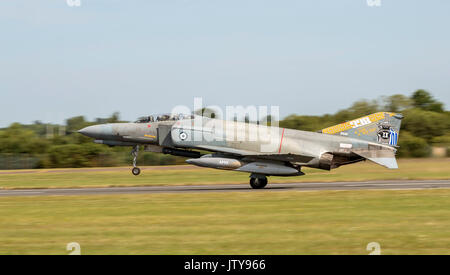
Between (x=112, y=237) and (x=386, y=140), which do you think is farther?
(x=386, y=140)

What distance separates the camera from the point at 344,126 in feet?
77.4

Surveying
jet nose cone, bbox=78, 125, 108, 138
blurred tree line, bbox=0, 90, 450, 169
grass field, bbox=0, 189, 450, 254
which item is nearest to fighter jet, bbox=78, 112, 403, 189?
jet nose cone, bbox=78, 125, 108, 138

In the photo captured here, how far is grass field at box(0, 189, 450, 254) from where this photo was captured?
1088cm

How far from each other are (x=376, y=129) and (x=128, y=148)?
37.0m

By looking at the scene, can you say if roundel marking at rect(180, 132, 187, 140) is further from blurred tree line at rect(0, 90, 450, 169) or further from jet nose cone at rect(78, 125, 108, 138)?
blurred tree line at rect(0, 90, 450, 169)

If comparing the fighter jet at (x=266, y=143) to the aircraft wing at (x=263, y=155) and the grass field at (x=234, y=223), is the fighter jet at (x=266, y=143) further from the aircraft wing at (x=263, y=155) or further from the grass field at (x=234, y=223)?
the grass field at (x=234, y=223)

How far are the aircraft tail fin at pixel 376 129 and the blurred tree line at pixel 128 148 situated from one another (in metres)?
16.9

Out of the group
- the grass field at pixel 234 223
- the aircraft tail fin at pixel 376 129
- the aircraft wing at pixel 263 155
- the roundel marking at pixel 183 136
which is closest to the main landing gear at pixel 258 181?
the aircraft wing at pixel 263 155

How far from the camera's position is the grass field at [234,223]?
10875mm

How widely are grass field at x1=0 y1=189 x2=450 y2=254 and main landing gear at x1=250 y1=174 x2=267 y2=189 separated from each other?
2991 millimetres
